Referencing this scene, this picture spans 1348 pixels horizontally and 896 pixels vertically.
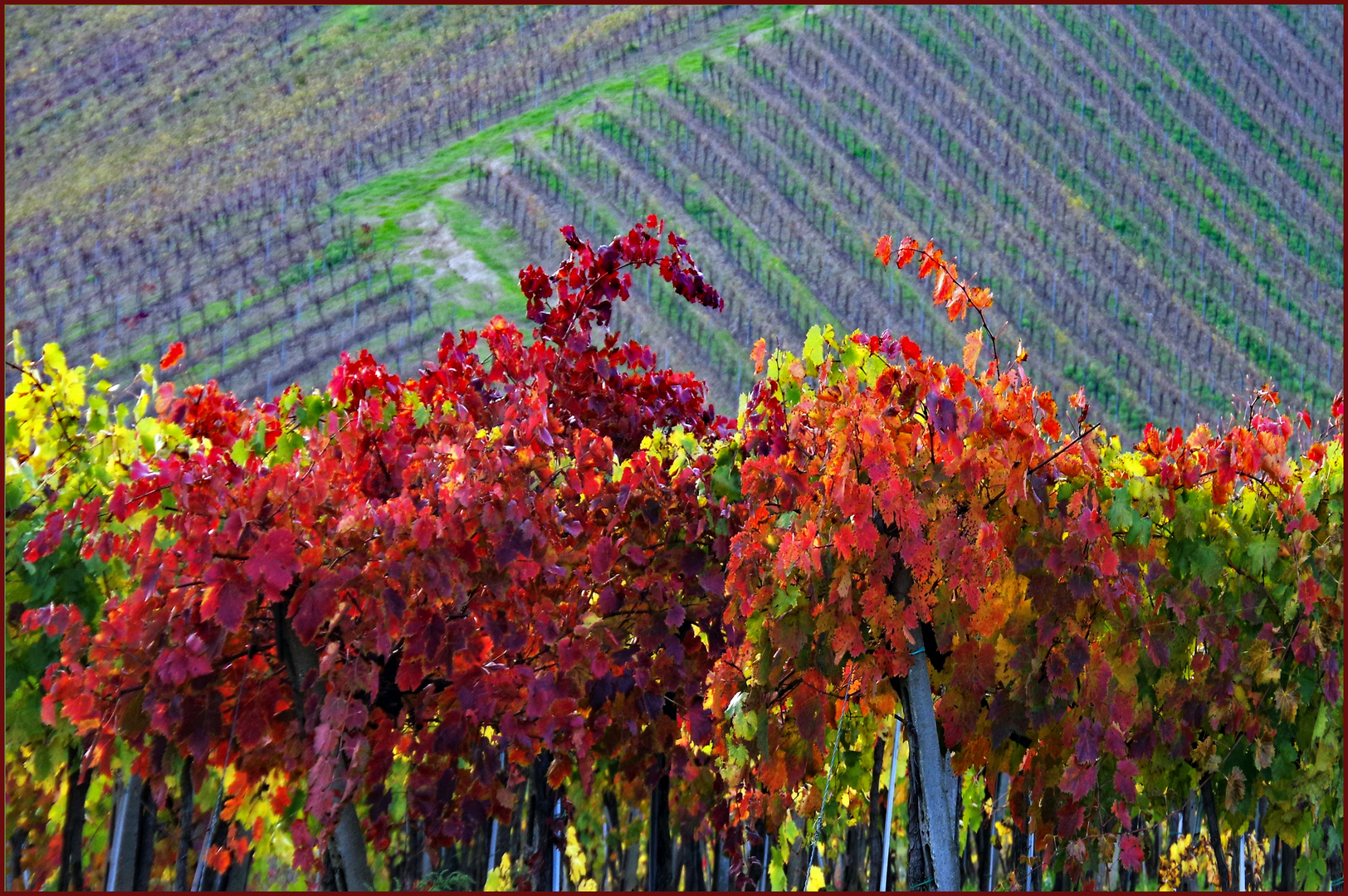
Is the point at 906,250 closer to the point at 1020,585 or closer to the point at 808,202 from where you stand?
the point at 1020,585

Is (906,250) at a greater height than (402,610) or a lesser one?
greater

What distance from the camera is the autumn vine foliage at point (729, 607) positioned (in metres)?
2.74

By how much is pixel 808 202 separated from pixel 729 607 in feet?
88.9

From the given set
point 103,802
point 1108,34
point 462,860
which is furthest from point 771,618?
point 1108,34

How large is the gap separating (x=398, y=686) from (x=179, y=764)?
58 centimetres

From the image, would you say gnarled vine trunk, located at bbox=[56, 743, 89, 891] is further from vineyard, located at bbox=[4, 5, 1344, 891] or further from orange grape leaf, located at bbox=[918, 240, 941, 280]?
orange grape leaf, located at bbox=[918, 240, 941, 280]

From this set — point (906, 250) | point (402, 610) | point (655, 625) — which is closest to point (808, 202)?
point (906, 250)

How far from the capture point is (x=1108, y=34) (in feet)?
130

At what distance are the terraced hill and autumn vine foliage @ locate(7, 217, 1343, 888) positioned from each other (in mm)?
17731

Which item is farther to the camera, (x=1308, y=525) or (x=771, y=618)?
(x=1308, y=525)

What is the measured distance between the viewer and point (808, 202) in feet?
95.4

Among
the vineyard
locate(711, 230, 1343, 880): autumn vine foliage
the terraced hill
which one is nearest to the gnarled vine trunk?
the vineyard

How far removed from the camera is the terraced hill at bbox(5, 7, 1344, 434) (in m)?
23.8

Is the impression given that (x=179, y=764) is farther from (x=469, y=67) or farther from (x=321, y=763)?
(x=469, y=67)
